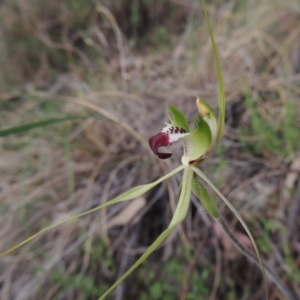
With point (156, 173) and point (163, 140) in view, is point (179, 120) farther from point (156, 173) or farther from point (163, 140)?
point (156, 173)

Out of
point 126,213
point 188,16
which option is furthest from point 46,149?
point 188,16

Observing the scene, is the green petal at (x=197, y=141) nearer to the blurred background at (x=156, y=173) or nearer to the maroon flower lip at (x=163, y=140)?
the maroon flower lip at (x=163, y=140)

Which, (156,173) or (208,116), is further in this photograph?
(156,173)

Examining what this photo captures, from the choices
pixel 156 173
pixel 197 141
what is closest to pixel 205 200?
pixel 197 141

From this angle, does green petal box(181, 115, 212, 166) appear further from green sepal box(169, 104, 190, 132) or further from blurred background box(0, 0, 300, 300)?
blurred background box(0, 0, 300, 300)

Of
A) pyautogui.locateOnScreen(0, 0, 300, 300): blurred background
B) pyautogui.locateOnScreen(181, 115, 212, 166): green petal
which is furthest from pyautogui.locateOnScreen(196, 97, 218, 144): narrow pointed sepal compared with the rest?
pyautogui.locateOnScreen(0, 0, 300, 300): blurred background

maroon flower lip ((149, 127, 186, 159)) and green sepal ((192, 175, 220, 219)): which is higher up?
maroon flower lip ((149, 127, 186, 159))
